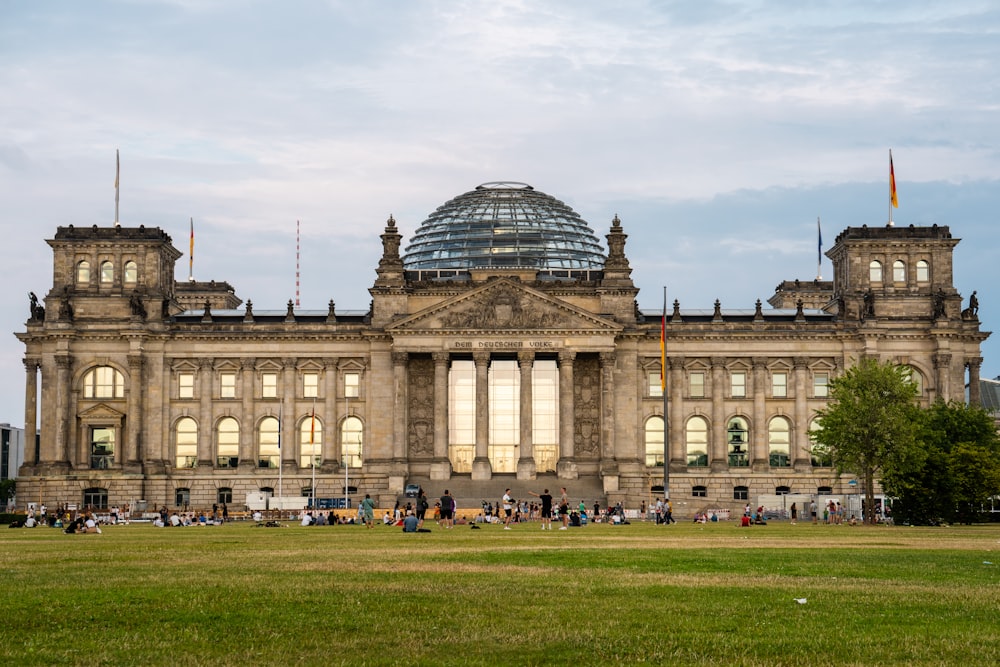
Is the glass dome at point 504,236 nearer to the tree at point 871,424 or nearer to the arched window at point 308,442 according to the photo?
the arched window at point 308,442

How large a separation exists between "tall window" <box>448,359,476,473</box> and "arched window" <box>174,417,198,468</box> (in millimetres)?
21919

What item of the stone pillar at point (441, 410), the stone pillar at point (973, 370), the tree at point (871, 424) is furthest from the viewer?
the stone pillar at point (973, 370)

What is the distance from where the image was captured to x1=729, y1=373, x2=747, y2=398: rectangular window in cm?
12562

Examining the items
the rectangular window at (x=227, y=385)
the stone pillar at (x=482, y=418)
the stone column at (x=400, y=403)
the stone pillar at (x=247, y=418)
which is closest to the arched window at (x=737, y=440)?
the stone pillar at (x=482, y=418)

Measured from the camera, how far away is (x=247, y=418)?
12481 centimetres

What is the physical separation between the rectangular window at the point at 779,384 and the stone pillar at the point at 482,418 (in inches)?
975

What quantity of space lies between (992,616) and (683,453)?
102561 millimetres

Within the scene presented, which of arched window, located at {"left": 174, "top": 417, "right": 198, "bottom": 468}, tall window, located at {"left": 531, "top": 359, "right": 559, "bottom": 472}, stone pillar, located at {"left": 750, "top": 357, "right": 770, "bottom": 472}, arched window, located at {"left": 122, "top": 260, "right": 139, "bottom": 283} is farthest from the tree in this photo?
arched window, located at {"left": 122, "top": 260, "right": 139, "bottom": 283}

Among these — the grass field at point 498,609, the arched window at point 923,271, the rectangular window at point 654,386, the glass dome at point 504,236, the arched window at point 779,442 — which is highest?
the glass dome at point 504,236

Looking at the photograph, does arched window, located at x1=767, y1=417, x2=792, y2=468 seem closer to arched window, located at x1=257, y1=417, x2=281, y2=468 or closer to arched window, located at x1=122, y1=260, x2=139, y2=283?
arched window, located at x1=257, y1=417, x2=281, y2=468

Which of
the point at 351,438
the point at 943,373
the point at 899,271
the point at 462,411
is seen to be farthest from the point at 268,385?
the point at 943,373

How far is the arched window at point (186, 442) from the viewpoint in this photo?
411 ft

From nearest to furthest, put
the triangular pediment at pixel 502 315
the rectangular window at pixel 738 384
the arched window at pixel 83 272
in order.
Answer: the triangular pediment at pixel 502 315
the rectangular window at pixel 738 384
the arched window at pixel 83 272

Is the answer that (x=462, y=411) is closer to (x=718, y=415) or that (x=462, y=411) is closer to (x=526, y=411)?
(x=526, y=411)
